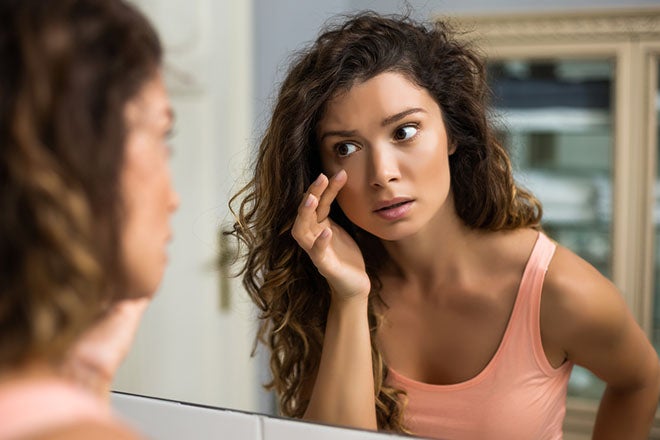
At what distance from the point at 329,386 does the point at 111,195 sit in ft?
0.97

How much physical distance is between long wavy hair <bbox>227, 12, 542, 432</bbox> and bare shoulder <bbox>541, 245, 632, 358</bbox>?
0.04m

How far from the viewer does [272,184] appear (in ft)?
1.61

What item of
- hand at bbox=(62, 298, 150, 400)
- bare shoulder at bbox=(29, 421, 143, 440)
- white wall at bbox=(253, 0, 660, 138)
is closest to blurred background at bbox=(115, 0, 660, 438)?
white wall at bbox=(253, 0, 660, 138)

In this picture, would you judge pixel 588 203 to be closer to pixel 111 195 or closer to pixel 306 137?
pixel 306 137

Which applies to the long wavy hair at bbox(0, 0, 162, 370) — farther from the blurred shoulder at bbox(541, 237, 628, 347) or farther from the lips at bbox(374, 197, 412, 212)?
the blurred shoulder at bbox(541, 237, 628, 347)

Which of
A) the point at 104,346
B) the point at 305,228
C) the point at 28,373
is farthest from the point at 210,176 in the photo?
the point at 28,373

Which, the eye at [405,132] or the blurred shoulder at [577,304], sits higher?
the eye at [405,132]

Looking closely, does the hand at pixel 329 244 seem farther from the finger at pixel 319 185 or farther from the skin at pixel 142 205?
the skin at pixel 142 205

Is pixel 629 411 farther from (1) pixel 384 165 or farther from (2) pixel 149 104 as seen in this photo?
(2) pixel 149 104

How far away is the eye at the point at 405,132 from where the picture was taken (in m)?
0.44

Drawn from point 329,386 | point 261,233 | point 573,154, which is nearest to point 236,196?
point 261,233

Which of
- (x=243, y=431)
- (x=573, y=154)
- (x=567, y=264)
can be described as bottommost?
(x=243, y=431)

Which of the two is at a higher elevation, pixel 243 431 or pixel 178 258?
pixel 178 258

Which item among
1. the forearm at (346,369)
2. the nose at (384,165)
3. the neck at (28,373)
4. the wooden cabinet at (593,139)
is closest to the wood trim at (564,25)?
the wooden cabinet at (593,139)
